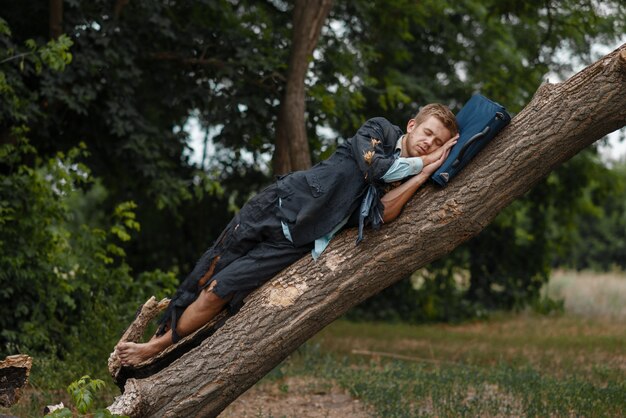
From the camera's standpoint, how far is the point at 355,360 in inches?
408

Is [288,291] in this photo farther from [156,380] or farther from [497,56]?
[497,56]

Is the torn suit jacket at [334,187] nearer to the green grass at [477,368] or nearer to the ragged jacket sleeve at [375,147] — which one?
the ragged jacket sleeve at [375,147]

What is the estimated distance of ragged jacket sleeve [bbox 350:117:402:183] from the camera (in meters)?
4.93

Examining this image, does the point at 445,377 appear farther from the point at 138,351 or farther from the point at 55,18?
the point at 55,18

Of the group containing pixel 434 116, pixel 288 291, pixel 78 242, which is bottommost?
pixel 288 291

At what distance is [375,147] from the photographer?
16.7 ft

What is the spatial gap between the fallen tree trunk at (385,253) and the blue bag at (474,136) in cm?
7

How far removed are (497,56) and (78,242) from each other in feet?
26.2

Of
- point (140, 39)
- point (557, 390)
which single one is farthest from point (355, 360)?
point (140, 39)

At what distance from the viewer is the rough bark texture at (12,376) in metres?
5.37

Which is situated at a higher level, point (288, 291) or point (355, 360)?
point (288, 291)

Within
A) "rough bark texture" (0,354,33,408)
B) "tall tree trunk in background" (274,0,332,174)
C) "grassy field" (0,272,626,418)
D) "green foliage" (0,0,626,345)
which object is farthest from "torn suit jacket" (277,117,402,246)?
"tall tree trunk in background" (274,0,332,174)

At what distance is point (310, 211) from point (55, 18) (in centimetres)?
561

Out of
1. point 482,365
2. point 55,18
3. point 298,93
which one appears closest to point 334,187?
point 298,93
